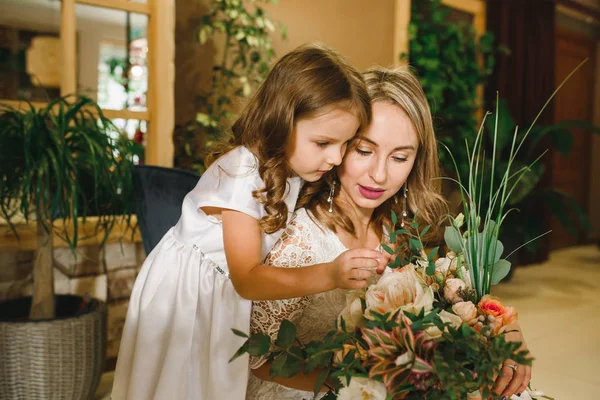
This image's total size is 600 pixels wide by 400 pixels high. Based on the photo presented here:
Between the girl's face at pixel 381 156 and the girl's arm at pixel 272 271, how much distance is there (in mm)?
288

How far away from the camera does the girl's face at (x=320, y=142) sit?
1.28 meters

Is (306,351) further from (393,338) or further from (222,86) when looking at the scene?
(222,86)

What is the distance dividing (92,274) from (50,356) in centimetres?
76

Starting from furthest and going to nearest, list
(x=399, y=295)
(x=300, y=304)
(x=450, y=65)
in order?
(x=450, y=65) → (x=300, y=304) → (x=399, y=295)

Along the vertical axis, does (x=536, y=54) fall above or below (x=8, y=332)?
above

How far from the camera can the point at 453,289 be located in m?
0.97

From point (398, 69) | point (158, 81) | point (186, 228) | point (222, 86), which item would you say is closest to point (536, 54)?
point (222, 86)

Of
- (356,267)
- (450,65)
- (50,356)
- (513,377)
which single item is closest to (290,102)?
(356,267)

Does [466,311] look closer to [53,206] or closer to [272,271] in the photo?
[272,271]

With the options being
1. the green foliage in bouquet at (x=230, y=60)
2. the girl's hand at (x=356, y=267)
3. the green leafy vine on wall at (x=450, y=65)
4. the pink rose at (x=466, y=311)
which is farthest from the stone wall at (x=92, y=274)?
the green leafy vine on wall at (x=450, y=65)

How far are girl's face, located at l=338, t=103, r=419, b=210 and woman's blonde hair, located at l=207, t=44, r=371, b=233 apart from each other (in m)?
0.04

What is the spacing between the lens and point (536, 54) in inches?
213

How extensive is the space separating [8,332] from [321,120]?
1390 millimetres

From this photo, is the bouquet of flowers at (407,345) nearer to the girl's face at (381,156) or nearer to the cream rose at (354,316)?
the cream rose at (354,316)
